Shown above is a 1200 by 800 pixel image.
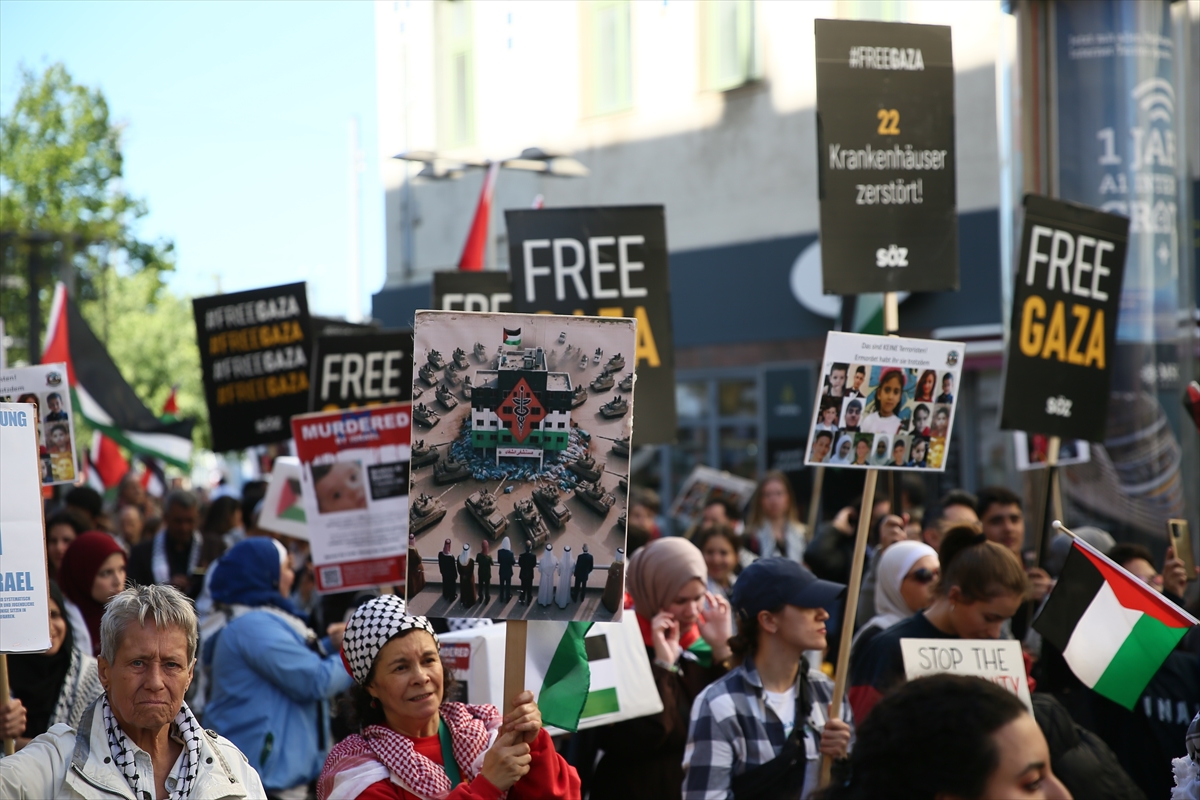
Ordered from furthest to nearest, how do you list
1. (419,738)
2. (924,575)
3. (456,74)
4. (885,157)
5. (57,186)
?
(57,186)
(456,74)
(885,157)
(924,575)
(419,738)

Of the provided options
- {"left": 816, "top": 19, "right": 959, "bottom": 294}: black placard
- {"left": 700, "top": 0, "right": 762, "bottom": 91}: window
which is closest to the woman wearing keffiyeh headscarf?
{"left": 816, "top": 19, "right": 959, "bottom": 294}: black placard

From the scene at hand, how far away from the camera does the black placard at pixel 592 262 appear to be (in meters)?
6.73

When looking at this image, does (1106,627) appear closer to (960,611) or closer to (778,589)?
(960,611)

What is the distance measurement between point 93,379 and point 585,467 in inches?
434

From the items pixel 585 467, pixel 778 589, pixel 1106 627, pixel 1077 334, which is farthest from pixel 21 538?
pixel 1077 334

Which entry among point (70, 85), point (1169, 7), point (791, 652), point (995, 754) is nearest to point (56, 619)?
point (791, 652)

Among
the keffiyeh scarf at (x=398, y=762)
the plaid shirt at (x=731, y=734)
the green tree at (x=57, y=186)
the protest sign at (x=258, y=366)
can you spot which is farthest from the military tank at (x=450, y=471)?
the green tree at (x=57, y=186)

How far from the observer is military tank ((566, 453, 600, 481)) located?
11.5 ft

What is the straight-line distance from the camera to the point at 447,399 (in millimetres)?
3469

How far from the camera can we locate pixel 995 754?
2.25 metres

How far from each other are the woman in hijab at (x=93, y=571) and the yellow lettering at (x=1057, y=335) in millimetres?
4747

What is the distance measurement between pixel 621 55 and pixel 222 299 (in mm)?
10921

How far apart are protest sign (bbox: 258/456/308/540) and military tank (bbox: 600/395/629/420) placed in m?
4.25

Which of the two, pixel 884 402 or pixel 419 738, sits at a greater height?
pixel 884 402
